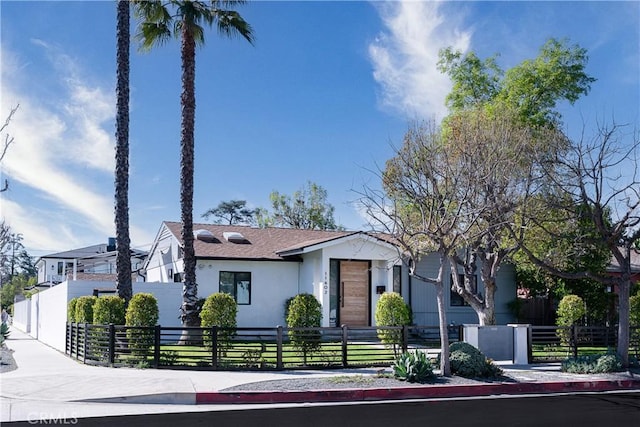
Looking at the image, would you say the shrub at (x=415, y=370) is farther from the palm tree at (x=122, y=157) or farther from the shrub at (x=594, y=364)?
the palm tree at (x=122, y=157)

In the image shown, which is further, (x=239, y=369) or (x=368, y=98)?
(x=368, y=98)

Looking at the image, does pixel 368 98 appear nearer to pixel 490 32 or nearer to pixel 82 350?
pixel 490 32

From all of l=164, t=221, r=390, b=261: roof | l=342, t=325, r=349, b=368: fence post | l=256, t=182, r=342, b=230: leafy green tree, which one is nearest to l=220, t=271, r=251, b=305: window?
l=164, t=221, r=390, b=261: roof

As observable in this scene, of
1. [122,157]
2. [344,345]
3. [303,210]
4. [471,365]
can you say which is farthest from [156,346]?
[303,210]

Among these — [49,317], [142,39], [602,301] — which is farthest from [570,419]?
[49,317]

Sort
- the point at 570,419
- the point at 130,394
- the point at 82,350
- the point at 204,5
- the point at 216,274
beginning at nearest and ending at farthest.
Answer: the point at 570,419
the point at 130,394
the point at 82,350
the point at 204,5
the point at 216,274

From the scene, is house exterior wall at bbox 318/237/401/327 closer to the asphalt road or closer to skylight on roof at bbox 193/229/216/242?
skylight on roof at bbox 193/229/216/242

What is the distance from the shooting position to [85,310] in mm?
18641

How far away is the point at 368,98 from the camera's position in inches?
987

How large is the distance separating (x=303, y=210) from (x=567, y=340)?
34201 mm

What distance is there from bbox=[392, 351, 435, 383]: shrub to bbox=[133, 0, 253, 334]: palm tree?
8395 millimetres

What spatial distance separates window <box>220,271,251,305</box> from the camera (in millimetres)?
24281

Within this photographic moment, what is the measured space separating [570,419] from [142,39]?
58.3ft

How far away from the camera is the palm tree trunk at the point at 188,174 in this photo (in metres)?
19.8
